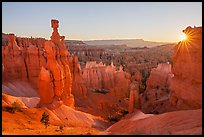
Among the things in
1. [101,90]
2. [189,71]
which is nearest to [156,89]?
[101,90]

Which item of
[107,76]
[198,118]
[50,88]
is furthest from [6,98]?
[107,76]

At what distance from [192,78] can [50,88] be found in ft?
33.0

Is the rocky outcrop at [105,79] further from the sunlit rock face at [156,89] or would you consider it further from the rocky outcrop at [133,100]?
the rocky outcrop at [133,100]

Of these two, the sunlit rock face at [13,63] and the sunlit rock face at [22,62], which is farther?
the sunlit rock face at [22,62]

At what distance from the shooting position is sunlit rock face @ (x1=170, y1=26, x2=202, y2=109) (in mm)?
14766

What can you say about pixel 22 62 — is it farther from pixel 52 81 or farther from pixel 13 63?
pixel 52 81

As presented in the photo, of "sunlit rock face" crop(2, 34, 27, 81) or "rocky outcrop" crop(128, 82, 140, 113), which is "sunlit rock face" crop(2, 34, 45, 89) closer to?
"sunlit rock face" crop(2, 34, 27, 81)

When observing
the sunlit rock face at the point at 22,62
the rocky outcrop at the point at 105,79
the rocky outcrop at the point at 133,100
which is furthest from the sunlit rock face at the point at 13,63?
the rocky outcrop at the point at 133,100

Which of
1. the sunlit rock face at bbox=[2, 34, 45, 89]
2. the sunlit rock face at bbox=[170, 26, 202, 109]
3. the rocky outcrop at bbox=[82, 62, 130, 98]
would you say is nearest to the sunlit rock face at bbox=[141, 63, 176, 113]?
the rocky outcrop at bbox=[82, 62, 130, 98]

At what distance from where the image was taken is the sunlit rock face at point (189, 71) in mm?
14766

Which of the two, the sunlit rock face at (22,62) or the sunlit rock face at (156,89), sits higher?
the sunlit rock face at (22,62)

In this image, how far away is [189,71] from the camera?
51.7 ft

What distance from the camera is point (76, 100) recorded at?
28.1m

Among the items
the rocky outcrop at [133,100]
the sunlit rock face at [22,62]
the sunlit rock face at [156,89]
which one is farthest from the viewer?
the sunlit rock face at [22,62]
